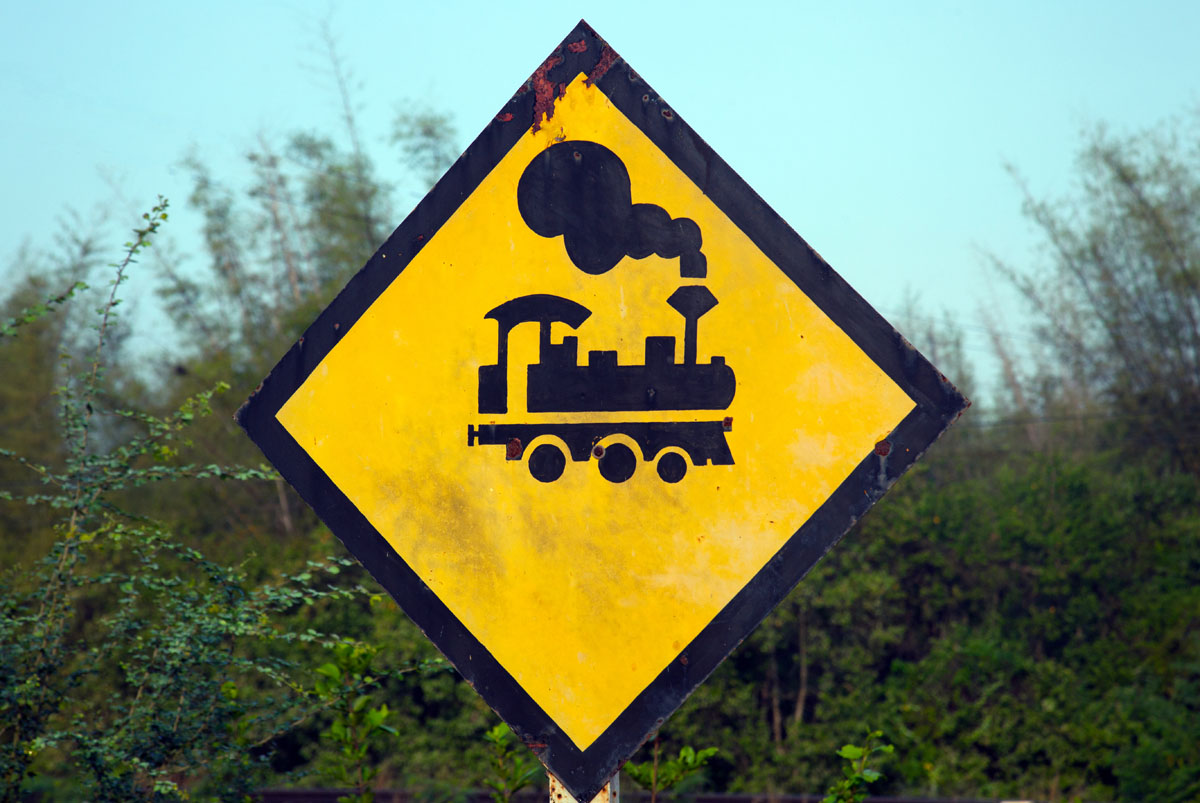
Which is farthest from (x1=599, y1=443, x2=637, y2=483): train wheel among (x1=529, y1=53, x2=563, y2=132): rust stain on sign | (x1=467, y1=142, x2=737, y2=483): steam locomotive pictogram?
(x1=529, y1=53, x2=563, y2=132): rust stain on sign

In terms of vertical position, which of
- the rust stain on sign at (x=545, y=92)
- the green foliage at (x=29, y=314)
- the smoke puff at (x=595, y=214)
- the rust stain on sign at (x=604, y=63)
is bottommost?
the smoke puff at (x=595, y=214)

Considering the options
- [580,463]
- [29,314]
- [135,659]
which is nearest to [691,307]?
[580,463]

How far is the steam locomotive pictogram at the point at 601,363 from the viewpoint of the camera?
130cm

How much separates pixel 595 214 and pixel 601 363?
22 centimetres

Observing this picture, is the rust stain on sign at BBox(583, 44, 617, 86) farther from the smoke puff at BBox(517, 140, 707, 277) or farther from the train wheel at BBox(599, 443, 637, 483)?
the train wheel at BBox(599, 443, 637, 483)

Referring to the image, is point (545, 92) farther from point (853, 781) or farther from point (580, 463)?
point (853, 781)

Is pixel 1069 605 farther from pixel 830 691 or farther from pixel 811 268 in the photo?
pixel 811 268

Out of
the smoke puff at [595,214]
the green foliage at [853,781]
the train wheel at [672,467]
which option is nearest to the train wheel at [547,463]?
the train wheel at [672,467]

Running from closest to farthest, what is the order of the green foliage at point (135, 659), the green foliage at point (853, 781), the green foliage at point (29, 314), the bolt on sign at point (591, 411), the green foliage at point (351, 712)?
the bolt on sign at point (591, 411) < the green foliage at point (853, 781) < the green foliage at point (351, 712) < the green foliage at point (135, 659) < the green foliage at point (29, 314)

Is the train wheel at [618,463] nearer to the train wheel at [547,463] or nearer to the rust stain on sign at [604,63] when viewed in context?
the train wheel at [547,463]

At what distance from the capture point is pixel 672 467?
4.24 ft

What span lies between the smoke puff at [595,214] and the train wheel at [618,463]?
0.85 feet

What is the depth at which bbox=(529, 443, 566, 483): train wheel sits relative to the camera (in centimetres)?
130

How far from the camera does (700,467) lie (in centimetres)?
129
